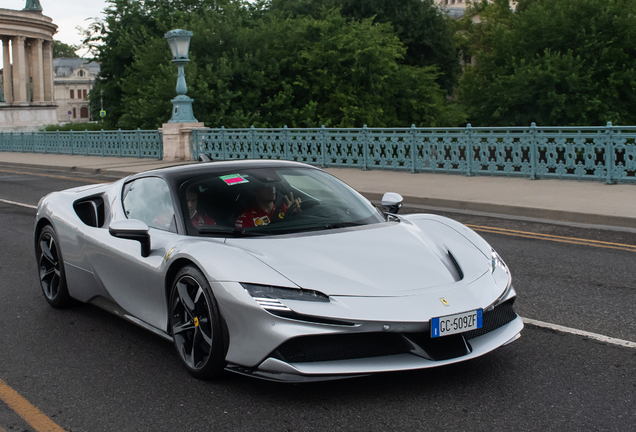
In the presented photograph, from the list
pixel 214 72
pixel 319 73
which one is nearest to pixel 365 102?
pixel 319 73

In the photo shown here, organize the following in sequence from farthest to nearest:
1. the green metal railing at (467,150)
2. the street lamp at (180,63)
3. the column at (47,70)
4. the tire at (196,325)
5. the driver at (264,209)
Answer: the column at (47,70), the street lamp at (180,63), the green metal railing at (467,150), the driver at (264,209), the tire at (196,325)

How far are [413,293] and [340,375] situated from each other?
1.92 ft

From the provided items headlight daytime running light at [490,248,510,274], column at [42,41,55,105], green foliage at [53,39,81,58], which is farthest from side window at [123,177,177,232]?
green foliage at [53,39,81,58]

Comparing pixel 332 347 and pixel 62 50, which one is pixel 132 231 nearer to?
pixel 332 347

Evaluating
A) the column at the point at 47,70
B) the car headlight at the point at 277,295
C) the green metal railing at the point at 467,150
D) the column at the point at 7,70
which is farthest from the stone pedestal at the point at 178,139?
the column at the point at 47,70

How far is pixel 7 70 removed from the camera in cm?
8225

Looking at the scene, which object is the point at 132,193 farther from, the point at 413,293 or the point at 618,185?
the point at 618,185

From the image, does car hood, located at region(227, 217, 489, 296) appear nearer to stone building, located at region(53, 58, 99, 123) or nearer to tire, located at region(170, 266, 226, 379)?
tire, located at region(170, 266, 226, 379)

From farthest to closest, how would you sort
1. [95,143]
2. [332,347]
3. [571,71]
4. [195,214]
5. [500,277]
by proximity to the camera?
[571,71] → [95,143] → [195,214] → [500,277] → [332,347]

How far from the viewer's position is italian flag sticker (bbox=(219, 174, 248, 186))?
4945 mm

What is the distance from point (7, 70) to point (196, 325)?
285ft

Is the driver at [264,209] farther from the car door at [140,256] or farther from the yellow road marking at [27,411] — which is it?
the yellow road marking at [27,411]

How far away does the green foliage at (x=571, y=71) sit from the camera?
3531 cm

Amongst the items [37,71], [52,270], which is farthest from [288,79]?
[37,71]
